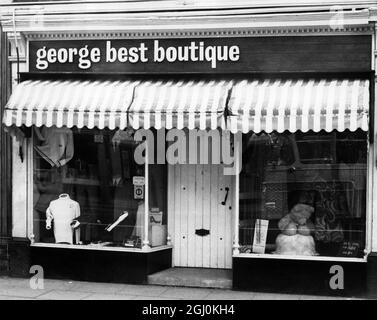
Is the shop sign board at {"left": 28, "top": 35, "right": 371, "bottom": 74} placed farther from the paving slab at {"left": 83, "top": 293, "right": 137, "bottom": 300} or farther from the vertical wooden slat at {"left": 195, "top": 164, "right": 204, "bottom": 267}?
the paving slab at {"left": 83, "top": 293, "right": 137, "bottom": 300}

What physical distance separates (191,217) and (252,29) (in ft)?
10.5

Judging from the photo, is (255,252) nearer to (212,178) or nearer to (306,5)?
(212,178)

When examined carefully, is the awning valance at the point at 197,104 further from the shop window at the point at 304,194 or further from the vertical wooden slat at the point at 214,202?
the vertical wooden slat at the point at 214,202

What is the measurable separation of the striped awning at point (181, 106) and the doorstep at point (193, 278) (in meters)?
2.37

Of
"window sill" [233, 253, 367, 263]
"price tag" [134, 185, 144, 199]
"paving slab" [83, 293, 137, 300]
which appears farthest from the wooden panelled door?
"paving slab" [83, 293, 137, 300]

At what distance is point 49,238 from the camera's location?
10250 millimetres

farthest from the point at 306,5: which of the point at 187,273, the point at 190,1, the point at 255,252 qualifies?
the point at 187,273

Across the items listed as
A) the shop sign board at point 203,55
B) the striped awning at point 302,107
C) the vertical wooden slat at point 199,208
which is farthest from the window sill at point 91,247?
the shop sign board at point 203,55

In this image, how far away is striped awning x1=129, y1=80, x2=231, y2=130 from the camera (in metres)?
8.87

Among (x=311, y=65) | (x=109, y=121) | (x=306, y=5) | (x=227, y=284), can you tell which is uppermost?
(x=306, y=5)

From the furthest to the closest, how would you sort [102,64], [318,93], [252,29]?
[102,64] → [252,29] → [318,93]

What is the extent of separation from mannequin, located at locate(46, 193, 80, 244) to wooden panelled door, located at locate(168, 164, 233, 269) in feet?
5.16

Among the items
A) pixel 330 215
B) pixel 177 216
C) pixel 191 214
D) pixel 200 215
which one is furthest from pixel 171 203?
pixel 330 215

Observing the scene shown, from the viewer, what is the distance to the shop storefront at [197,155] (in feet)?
29.3
